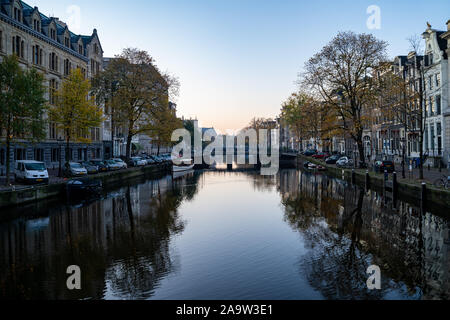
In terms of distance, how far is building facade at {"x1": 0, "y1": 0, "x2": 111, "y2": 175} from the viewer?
4284 cm

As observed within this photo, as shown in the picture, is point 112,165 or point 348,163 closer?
point 112,165

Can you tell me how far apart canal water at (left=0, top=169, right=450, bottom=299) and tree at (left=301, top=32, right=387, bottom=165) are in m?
22.6

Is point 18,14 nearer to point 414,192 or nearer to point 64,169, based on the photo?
point 64,169

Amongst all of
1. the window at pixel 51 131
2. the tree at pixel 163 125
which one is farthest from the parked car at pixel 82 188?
the tree at pixel 163 125

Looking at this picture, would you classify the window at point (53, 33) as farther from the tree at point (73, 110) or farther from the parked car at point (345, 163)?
the parked car at point (345, 163)

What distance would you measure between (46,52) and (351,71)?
42.0 meters

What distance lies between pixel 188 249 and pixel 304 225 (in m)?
8.52

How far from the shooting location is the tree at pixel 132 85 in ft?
181

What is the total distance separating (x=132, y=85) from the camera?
184ft

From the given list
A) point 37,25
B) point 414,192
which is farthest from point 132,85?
point 414,192

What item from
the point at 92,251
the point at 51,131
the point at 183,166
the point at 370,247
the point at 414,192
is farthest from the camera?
the point at 183,166

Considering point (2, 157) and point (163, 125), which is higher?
point (163, 125)

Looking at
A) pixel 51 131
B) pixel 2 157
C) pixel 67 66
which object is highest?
pixel 67 66

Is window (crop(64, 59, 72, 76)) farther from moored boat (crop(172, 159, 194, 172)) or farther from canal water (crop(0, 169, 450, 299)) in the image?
canal water (crop(0, 169, 450, 299))
